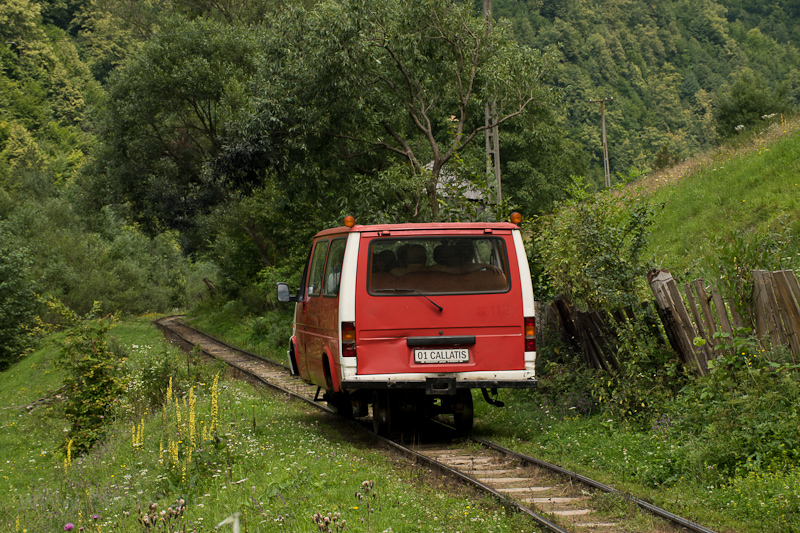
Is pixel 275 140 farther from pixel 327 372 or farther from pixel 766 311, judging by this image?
pixel 766 311

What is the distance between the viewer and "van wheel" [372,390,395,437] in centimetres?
899

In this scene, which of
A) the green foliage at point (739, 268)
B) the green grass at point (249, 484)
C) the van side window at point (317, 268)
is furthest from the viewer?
the van side window at point (317, 268)

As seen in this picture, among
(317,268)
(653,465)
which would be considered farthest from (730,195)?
(653,465)

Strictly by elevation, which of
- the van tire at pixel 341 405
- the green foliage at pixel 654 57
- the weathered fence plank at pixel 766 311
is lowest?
the van tire at pixel 341 405

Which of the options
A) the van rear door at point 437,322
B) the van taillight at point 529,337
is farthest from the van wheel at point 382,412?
the van taillight at point 529,337

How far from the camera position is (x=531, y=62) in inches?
610

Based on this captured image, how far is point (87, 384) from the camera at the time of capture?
11.8 m

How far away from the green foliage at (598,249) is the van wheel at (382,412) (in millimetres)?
2879

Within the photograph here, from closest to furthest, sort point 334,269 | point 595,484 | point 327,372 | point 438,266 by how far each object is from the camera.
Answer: point 595,484 < point 438,266 < point 334,269 < point 327,372

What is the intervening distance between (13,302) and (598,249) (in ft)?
117

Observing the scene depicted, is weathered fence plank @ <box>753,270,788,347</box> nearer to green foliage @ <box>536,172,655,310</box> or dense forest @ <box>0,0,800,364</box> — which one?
green foliage @ <box>536,172,655,310</box>

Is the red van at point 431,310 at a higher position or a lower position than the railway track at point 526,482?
higher

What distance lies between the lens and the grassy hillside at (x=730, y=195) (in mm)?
15383

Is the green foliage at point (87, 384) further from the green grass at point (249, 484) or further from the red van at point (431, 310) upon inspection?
the red van at point (431, 310)
